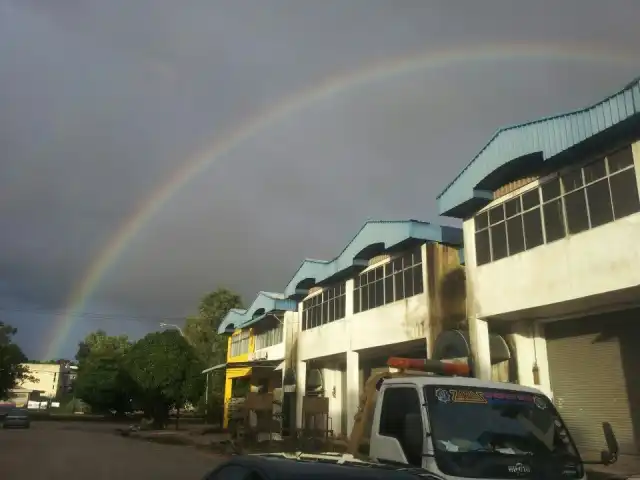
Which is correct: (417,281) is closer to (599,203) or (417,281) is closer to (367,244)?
(367,244)

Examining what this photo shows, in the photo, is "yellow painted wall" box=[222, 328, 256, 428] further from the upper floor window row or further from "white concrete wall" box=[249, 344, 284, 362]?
the upper floor window row

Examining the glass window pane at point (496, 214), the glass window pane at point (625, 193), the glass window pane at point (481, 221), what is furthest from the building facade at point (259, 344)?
the glass window pane at point (625, 193)

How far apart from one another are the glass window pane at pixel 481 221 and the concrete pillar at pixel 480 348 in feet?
9.31

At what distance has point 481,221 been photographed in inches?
698

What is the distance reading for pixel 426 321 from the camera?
20125mm

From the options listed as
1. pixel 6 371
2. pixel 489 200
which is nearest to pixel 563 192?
pixel 489 200

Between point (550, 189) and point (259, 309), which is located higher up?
point (259, 309)

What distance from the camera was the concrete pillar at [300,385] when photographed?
104ft

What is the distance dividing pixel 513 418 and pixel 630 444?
11335 mm

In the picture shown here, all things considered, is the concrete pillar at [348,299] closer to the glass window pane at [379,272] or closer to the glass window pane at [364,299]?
the glass window pane at [364,299]

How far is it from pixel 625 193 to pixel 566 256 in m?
2.07

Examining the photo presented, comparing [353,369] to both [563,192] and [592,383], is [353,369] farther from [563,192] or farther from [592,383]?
[563,192]

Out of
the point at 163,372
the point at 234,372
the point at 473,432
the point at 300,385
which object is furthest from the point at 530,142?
the point at 234,372

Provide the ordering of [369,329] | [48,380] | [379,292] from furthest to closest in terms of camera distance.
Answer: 1. [48,380]
2. [369,329]
3. [379,292]
